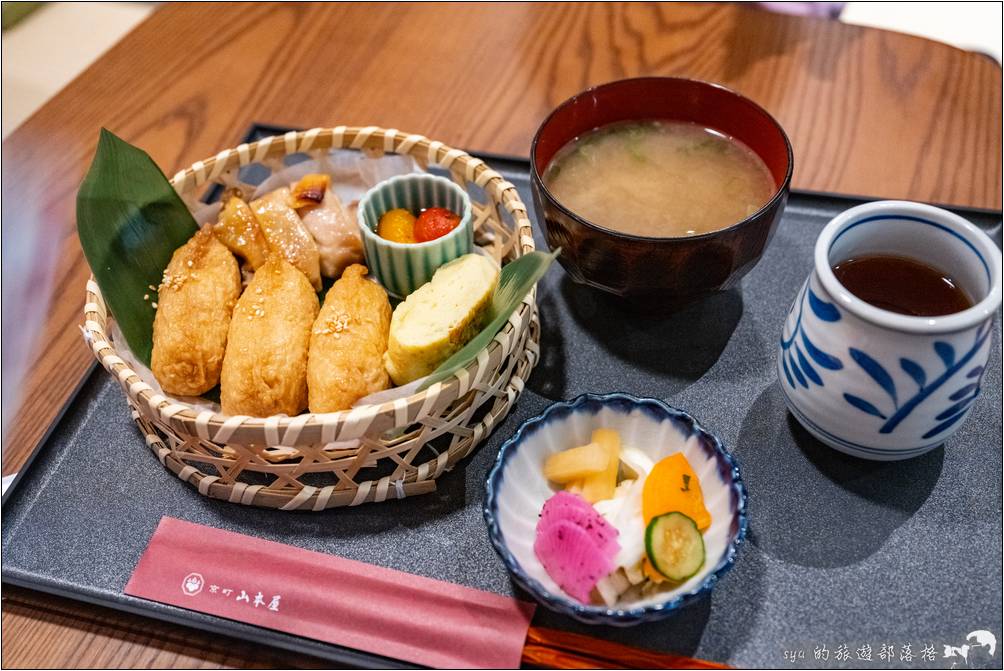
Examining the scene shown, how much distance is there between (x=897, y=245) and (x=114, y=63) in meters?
1.95

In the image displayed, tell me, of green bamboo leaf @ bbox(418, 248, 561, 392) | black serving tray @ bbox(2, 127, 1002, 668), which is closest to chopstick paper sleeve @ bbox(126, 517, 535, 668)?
black serving tray @ bbox(2, 127, 1002, 668)

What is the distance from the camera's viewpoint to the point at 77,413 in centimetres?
128

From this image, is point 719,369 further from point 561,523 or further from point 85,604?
point 85,604

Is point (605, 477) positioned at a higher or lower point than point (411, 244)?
lower

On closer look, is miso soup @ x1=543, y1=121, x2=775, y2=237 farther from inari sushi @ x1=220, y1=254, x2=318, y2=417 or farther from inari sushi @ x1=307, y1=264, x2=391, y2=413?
inari sushi @ x1=220, y1=254, x2=318, y2=417

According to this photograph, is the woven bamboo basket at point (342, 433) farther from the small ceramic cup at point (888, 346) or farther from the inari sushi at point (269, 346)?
the small ceramic cup at point (888, 346)

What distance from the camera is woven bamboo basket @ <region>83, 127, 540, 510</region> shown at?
3.28 ft

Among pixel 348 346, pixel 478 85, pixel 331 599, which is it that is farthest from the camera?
pixel 478 85

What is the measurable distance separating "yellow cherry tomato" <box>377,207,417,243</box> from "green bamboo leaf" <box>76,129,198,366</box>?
0.35 metres

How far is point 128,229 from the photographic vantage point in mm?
1284

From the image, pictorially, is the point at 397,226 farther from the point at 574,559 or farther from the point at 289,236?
the point at 574,559

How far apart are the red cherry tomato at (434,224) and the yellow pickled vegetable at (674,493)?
541 mm

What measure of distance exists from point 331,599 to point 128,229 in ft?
2.32

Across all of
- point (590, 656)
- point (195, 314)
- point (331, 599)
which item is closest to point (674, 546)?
point (590, 656)
